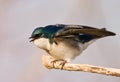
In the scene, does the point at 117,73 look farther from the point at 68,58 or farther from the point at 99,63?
the point at 99,63

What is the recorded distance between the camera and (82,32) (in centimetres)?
121

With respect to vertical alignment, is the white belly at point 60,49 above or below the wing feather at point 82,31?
below

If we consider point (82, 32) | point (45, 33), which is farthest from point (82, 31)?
point (45, 33)

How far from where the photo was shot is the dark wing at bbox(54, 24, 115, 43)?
1165mm

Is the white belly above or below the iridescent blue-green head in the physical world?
below

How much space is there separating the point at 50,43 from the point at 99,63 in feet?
1.11

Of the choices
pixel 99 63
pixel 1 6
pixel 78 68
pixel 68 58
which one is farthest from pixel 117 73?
pixel 1 6

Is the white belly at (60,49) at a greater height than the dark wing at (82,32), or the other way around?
the dark wing at (82,32)

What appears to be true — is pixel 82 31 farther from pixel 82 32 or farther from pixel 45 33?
pixel 45 33

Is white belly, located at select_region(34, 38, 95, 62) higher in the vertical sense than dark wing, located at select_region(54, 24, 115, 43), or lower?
lower

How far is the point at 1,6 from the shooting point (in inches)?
Result: 72.4

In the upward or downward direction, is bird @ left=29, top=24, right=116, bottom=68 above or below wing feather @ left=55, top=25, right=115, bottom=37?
below

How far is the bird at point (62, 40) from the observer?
4.05 feet

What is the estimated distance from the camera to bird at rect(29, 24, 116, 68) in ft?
4.05
